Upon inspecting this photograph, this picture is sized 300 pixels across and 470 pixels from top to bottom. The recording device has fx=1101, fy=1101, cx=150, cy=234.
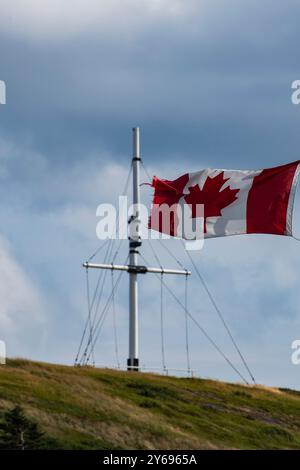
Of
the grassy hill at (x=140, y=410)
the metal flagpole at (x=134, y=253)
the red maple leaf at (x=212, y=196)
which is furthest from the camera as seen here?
the metal flagpole at (x=134, y=253)

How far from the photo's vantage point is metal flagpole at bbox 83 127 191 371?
71.9 metres

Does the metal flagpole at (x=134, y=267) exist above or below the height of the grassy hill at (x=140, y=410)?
above

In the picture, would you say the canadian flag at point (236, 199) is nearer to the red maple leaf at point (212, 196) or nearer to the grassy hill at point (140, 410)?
the red maple leaf at point (212, 196)

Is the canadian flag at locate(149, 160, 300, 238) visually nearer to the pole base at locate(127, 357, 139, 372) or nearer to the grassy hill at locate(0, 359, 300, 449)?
the pole base at locate(127, 357, 139, 372)

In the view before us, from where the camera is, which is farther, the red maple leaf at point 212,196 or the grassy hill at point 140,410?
the red maple leaf at point 212,196

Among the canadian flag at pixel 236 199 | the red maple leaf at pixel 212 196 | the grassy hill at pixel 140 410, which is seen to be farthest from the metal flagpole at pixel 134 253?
the red maple leaf at pixel 212 196

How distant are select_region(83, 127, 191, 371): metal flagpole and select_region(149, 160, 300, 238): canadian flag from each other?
3624mm

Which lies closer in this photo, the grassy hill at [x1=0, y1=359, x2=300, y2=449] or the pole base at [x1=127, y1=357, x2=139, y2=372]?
the grassy hill at [x1=0, y1=359, x2=300, y2=449]

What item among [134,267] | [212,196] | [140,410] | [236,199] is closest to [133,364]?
[134,267]

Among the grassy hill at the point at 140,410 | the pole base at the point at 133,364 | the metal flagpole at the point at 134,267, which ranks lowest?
the grassy hill at the point at 140,410

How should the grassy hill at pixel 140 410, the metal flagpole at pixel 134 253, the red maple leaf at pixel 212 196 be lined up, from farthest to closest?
the metal flagpole at pixel 134 253, the red maple leaf at pixel 212 196, the grassy hill at pixel 140 410

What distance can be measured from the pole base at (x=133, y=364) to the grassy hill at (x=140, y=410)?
0.49 metres

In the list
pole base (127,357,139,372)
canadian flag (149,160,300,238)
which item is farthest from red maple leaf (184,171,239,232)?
pole base (127,357,139,372)

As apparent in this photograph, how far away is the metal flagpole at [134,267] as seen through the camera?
71.9 metres
